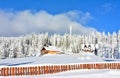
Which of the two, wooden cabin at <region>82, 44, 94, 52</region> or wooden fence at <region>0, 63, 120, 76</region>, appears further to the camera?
A: wooden cabin at <region>82, 44, 94, 52</region>

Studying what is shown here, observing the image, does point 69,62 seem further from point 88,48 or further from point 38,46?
point 38,46

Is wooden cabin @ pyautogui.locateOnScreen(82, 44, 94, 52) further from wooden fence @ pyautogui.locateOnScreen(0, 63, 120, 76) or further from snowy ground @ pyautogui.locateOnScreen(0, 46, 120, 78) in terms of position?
wooden fence @ pyautogui.locateOnScreen(0, 63, 120, 76)

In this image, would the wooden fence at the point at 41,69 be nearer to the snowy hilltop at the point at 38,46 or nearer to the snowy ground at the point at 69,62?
the snowy ground at the point at 69,62

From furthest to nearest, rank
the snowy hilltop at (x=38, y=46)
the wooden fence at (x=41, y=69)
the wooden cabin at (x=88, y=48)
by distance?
the snowy hilltop at (x=38, y=46)
the wooden cabin at (x=88, y=48)
the wooden fence at (x=41, y=69)

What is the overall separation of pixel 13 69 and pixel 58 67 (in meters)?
5.52

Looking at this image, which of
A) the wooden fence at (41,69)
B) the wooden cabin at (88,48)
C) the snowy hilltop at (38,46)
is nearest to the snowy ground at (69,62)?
the wooden fence at (41,69)

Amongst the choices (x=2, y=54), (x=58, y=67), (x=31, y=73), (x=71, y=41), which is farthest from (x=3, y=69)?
(x=71, y=41)

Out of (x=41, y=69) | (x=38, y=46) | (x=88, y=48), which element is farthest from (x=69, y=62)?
(x=38, y=46)

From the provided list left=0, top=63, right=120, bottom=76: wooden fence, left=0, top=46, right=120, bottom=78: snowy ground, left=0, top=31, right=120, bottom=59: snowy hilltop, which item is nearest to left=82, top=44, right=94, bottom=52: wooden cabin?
left=0, top=31, right=120, bottom=59: snowy hilltop

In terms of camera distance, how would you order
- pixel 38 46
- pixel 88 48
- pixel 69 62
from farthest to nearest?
pixel 38 46 < pixel 88 48 < pixel 69 62

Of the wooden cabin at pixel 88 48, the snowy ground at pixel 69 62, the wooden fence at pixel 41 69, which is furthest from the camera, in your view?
the wooden cabin at pixel 88 48

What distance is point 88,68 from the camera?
37656mm

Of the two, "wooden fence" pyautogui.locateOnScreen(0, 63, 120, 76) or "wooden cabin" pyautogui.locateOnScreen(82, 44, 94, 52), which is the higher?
"wooden cabin" pyautogui.locateOnScreen(82, 44, 94, 52)

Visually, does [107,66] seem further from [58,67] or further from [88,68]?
[58,67]
